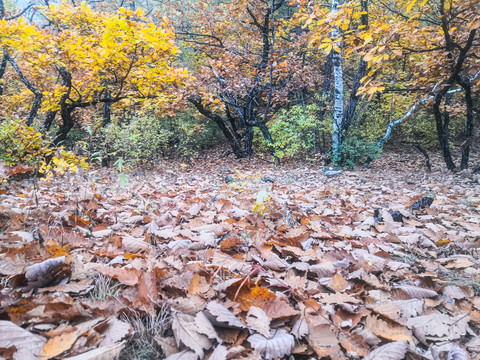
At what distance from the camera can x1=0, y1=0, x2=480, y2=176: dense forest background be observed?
405cm

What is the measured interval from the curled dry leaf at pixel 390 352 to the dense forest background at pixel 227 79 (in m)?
2.65

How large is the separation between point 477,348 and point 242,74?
10.5 m

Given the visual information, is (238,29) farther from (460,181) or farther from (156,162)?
(460,181)

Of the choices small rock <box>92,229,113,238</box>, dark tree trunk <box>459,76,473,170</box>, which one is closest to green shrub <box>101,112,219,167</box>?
small rock <box>92,229,113,238</box>

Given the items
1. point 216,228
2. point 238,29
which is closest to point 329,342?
point 216,228

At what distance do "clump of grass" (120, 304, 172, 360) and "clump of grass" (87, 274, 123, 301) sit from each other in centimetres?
14

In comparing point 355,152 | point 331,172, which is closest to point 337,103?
point 355,152

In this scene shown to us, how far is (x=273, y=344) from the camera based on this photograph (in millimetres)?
843

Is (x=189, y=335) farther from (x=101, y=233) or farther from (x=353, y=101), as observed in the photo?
(x=353, y=101)

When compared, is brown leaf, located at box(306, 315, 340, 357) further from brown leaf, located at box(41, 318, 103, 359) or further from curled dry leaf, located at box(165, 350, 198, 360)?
brown leaf, located at box(41, 318, 103, 359)

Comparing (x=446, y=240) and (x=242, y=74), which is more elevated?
(x=242, y=74)

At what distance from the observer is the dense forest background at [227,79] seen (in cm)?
405

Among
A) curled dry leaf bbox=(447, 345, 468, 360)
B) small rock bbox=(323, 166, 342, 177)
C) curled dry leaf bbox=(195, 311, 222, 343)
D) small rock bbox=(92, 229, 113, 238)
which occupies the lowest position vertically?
small rock bbox=(323, 166, 342, 177)

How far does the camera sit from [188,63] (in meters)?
14.6
